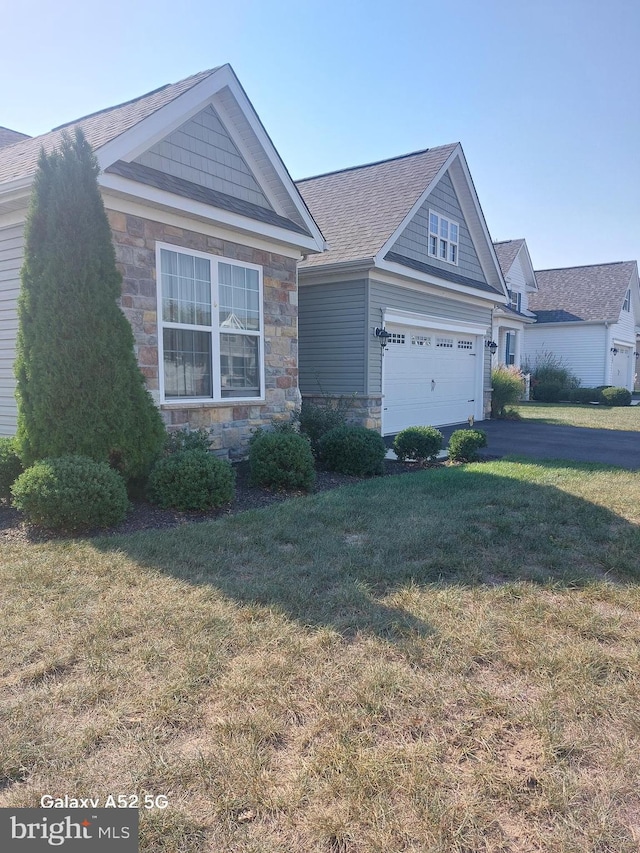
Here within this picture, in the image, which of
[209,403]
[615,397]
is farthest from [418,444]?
[615,397]

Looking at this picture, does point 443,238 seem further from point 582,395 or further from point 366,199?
Result: point 582,395

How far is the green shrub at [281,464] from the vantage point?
7.20 metres

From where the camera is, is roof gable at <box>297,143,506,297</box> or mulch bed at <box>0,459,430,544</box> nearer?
mulch bed at <box>0,459,430,544</box>

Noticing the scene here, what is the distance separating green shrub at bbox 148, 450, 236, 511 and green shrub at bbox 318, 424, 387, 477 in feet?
8.16

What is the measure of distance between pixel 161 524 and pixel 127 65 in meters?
6.93

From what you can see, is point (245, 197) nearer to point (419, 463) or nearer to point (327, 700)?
point (419, 463)

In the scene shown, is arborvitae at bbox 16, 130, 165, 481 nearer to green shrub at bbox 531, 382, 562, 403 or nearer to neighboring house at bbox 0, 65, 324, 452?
neighboring house at bbox 0, 65, 324, 452

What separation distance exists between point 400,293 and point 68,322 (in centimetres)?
816

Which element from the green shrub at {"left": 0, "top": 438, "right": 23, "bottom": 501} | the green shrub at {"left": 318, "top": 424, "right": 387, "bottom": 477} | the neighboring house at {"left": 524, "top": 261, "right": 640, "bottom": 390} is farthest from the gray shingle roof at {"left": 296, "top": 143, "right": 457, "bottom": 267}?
the neighboring house at {"left": 524, "top": 261, "right": 640, "bottom": 390}

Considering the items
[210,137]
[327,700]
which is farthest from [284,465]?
[210,137]

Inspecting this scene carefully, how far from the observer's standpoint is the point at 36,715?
8.50ft

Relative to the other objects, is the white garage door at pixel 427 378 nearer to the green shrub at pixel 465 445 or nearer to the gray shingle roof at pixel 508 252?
the green shrub at pixel 465 445

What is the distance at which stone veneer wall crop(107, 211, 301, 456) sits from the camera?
721 centimetres

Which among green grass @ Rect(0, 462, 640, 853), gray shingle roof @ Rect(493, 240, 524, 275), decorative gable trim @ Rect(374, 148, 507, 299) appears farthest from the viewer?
gray shingle roof @ Rect(493, 240, 524, 275)
